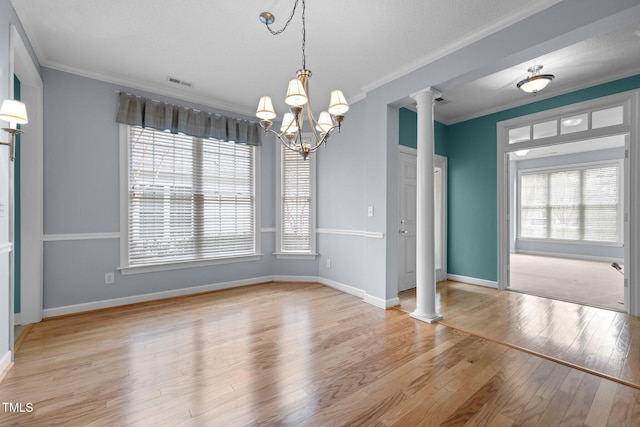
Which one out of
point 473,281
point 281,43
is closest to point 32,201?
point 281,43

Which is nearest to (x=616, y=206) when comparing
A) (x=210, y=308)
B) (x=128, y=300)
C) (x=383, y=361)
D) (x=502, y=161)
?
(x=502, y=161)

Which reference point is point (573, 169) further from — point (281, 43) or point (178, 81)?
point (178, 81)

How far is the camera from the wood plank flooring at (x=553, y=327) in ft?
7.44

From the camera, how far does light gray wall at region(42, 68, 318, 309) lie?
10.4 ft

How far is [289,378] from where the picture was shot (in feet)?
6.72

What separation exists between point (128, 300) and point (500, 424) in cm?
400

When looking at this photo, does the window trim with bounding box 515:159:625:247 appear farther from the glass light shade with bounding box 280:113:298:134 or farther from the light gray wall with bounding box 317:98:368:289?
the glass light shade with bounding box 280:113:298:134

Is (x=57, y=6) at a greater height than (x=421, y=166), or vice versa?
(x=57, y=6)

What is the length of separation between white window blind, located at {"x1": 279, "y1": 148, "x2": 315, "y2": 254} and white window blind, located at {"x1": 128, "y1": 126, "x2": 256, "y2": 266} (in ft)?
1.67

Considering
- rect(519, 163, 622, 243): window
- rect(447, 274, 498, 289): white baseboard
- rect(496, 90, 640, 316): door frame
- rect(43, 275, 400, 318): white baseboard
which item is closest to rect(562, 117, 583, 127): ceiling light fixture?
rect(496, 90, 640, 316): door frame

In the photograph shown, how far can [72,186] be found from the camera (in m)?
3.27

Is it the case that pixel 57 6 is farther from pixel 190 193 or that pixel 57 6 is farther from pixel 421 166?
pixel 421 166

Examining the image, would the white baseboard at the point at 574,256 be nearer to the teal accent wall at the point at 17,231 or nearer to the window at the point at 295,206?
the window at the point at 295,206

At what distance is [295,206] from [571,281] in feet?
16.0
